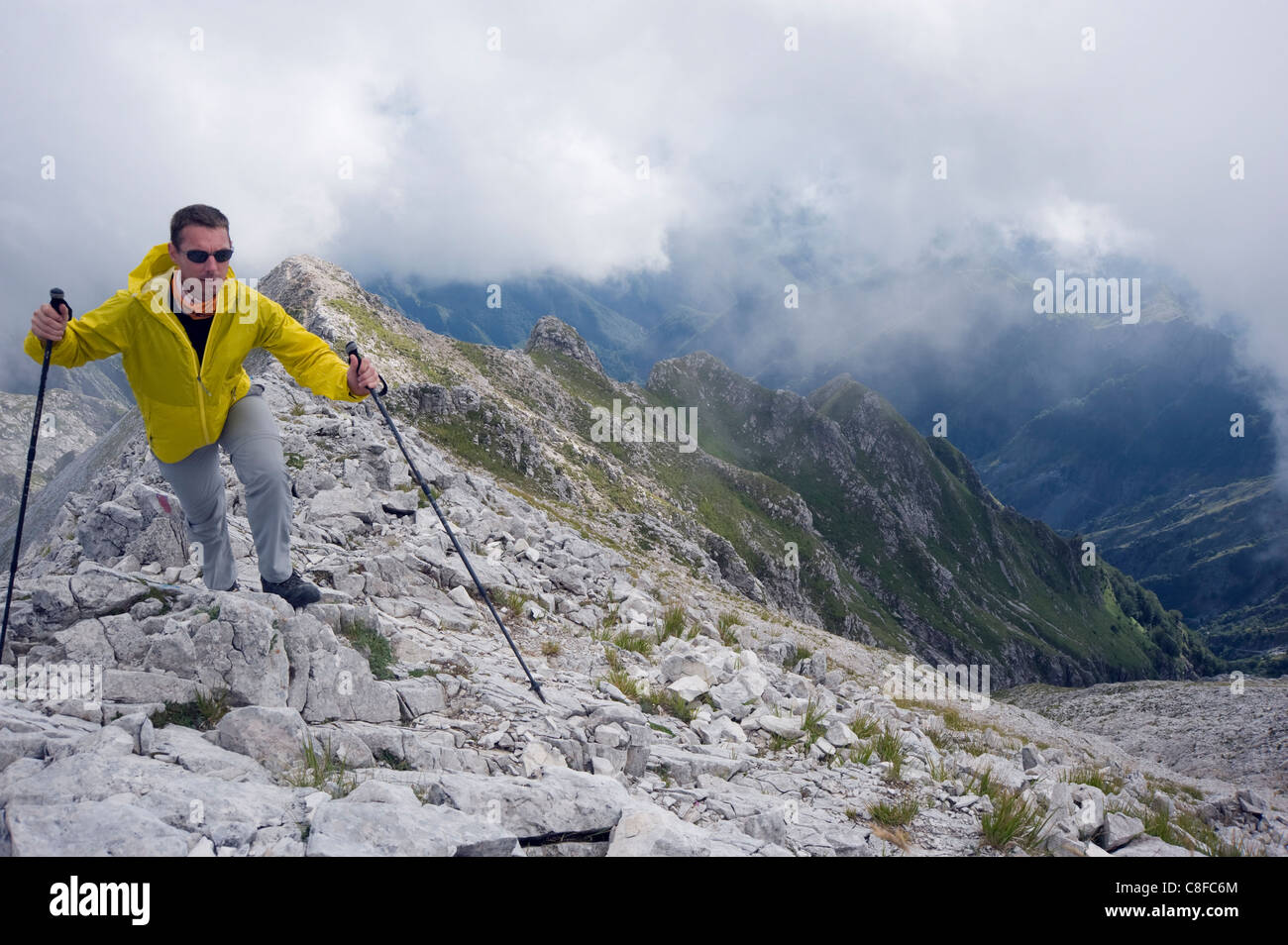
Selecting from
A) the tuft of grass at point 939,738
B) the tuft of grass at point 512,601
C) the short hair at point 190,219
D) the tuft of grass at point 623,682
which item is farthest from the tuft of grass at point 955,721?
the short hair at point 190,219

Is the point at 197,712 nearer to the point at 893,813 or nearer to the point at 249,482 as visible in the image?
the point at 249,482

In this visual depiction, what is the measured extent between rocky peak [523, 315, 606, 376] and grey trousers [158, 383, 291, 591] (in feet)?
398

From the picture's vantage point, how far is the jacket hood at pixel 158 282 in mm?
5559

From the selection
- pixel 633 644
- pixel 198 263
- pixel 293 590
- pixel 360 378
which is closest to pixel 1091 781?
pixel 633 644

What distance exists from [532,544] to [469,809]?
11869mm

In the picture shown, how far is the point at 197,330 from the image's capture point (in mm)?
6000

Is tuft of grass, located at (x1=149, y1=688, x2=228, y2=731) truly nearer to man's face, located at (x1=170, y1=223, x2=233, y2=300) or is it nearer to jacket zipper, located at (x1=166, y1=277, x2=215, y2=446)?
jacket zipper, located at (x1=166, y1=277, x2=215, y2=446)

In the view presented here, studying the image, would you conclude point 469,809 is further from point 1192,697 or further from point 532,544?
point 1192,697

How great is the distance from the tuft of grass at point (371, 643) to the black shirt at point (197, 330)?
3282 mm

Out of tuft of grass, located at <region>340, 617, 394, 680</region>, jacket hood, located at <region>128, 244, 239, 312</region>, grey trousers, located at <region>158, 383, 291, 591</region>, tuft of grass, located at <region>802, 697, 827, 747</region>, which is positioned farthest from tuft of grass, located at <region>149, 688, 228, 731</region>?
tuft of grass, located at <region>802, 697, 827, 747</region>

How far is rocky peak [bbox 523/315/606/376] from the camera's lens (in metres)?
128

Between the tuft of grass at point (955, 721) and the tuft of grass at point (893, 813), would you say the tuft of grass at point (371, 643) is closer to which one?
the tuft of grass at point (893, 813)

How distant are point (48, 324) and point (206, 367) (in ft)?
3.67

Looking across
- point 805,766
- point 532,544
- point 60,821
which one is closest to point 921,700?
point 805,766
